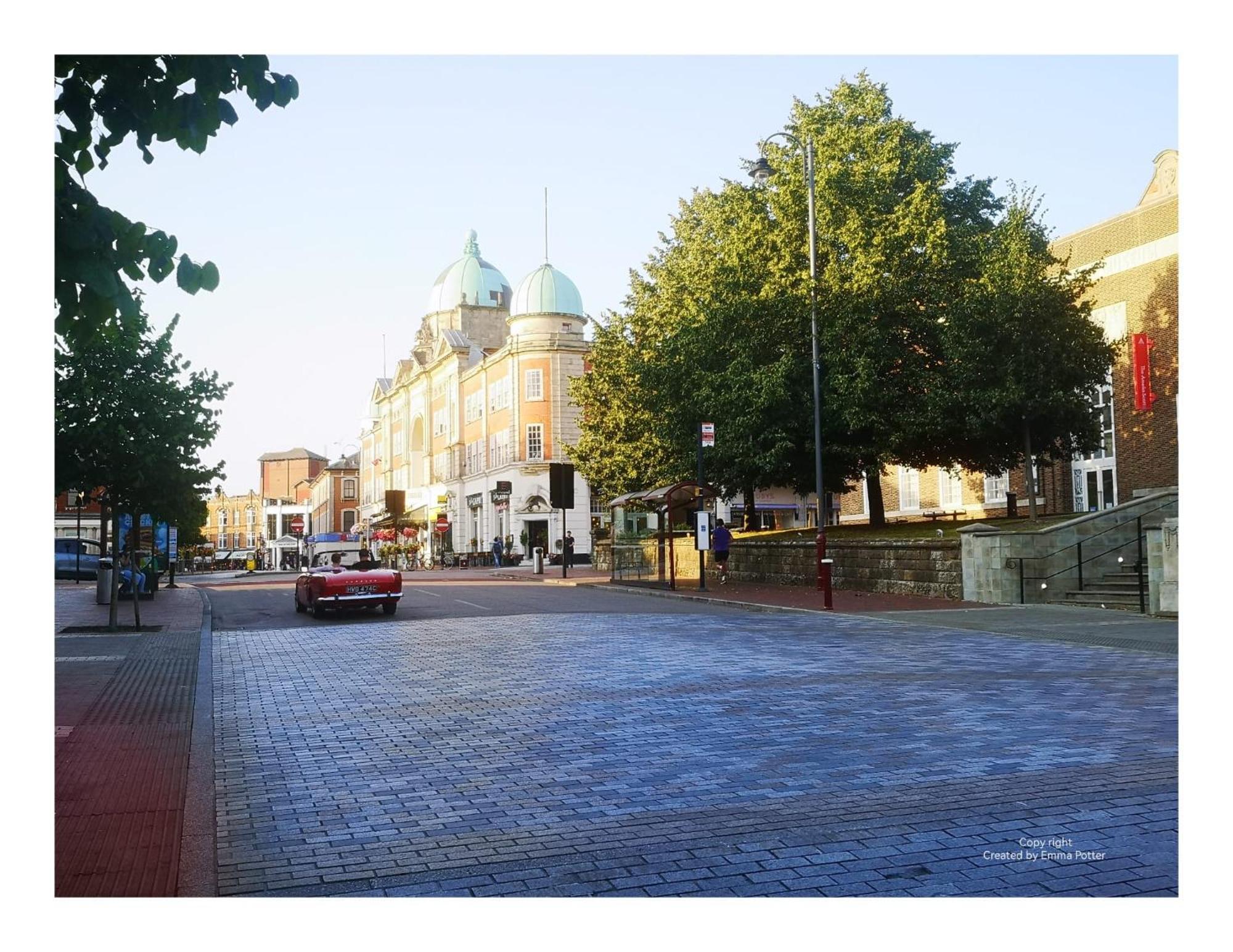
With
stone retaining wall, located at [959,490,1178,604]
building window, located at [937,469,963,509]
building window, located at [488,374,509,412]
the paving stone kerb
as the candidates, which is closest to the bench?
building window, located at [937,469,963,509]

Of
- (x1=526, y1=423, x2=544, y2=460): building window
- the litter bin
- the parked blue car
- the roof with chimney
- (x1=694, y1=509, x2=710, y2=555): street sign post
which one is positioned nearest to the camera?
the litter bin

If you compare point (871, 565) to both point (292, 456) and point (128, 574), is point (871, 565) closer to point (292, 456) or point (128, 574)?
point (128, 574)

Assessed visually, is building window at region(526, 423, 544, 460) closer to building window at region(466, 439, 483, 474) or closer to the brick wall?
building window at region(466, 439, 483, 474)

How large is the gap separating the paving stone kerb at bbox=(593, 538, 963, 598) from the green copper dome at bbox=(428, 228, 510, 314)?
50.9m

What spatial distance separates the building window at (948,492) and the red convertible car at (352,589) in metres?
24.2

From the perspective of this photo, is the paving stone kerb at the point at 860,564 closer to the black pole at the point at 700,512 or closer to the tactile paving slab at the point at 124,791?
the black pole at the point at 700,512

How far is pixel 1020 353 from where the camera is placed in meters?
26.3

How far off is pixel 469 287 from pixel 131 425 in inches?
2631

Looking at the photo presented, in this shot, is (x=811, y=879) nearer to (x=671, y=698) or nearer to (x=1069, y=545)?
(x=671, y=698)

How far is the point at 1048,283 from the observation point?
87.5 ft

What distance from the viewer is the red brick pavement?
4805 millimetres

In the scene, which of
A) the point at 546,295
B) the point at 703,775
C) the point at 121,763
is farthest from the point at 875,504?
the point at 546,295

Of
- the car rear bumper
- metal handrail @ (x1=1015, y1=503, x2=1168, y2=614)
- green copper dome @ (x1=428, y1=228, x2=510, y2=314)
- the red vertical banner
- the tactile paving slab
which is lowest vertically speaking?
the car rear bumper
